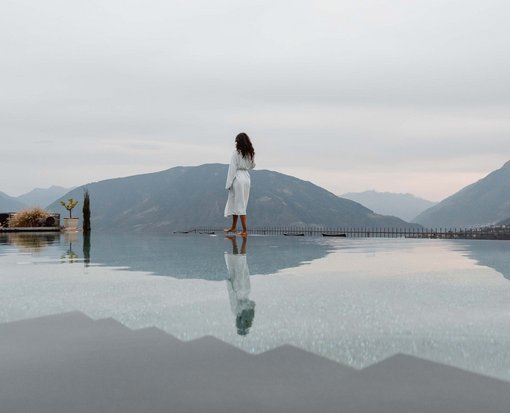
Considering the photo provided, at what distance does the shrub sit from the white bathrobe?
24.2 m

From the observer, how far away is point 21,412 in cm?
225

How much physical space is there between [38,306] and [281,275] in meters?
3.25

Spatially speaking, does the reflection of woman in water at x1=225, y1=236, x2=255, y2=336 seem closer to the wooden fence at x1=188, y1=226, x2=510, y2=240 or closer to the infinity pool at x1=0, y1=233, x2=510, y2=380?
the infinity pool at x1=0, y1=233, x2=510, y2=380

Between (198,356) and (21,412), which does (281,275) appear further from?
(21,412)

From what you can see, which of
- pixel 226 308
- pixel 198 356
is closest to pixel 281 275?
pixel 226 308

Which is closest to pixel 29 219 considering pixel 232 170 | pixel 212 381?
pixel 232 170

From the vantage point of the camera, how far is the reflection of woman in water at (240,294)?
4059 mm

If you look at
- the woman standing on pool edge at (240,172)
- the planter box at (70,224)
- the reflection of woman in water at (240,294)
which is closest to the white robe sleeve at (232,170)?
the woman standing on pool edge at (240,172)

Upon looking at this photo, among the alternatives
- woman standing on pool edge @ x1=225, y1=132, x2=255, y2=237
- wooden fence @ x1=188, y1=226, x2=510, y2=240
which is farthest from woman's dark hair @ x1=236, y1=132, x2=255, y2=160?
wooden fence @ x1=188, y1=226, x2=510, y2=240

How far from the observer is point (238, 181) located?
1359 centimetres

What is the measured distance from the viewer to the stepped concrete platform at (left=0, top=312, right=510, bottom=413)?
2.36 m

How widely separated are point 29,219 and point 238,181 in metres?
24.9

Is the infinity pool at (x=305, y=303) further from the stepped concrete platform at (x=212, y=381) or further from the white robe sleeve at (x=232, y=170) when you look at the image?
the white robe sleeve at (x=232, y=170)

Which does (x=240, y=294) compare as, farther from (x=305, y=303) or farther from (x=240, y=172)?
(x=240, y=172)
